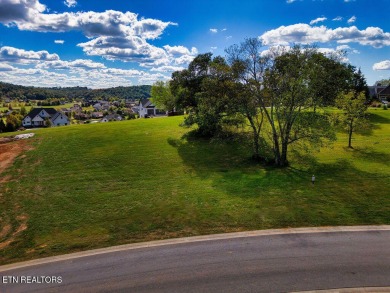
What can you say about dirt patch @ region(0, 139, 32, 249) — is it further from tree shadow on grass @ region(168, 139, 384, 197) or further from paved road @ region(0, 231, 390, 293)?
tree shadow on grass @ region(168, 139, 384, 197)

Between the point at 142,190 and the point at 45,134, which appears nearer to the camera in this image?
the point at 142,190

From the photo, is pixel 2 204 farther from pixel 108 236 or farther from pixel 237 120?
pixel 237 120

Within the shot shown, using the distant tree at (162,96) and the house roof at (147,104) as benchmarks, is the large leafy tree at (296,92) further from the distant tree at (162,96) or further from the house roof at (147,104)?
the house roof at (147,104)

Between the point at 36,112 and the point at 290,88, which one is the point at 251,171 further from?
the point at 36,112

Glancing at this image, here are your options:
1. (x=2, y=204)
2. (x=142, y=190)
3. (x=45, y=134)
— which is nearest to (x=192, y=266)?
(x=142, y=190)

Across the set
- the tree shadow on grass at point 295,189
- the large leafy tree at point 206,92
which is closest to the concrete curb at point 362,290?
the tree shadow on grass at point 295,189

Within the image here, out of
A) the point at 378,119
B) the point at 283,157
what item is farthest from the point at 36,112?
the point at 378,119

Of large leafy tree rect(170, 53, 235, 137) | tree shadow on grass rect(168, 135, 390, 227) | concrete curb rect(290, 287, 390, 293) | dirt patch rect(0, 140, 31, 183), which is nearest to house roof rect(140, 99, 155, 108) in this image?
large leafy tree rect(170, 53, 235, 137)
